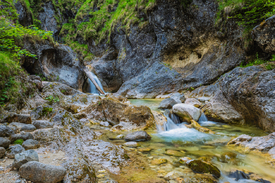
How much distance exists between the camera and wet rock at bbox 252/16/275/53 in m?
6.17

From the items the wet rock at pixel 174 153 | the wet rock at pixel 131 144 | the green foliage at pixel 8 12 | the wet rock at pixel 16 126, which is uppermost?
the green foliage at pixel 8 12

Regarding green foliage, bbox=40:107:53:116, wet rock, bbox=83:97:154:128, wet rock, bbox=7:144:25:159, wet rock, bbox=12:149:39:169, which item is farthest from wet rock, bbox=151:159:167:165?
green foliage, bbox=40:107:53:116

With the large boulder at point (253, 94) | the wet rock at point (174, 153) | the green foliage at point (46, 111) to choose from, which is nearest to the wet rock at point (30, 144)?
the green foliage at point (46, 111)

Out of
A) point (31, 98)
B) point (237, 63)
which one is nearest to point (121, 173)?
point (31, 98)

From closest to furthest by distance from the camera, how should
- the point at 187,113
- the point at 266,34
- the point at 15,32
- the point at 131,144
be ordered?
the point at 15,32 → the point at 131,144 → the point at 266,34 → the point at 187,113

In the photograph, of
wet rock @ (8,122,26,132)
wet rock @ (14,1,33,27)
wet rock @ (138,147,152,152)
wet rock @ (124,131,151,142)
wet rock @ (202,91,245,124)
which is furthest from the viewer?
wet rock @ (14,1,33,27)

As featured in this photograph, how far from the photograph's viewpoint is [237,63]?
10539mm

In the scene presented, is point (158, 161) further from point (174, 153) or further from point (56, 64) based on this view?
point (56, 64)

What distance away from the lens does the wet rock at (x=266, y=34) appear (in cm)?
617

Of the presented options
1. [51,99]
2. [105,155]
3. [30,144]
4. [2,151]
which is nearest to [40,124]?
[30,144]

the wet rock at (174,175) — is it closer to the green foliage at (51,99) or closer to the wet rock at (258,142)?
the wet rock at (258,142)

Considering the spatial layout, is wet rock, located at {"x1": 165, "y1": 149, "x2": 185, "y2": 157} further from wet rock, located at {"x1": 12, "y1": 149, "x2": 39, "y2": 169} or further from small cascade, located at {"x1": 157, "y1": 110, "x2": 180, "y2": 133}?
wet rock, located at {"x1": 12, "y1": 149, "x2": 39, "y2": 169}

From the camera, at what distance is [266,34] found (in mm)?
6492

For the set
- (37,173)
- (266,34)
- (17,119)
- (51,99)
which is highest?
(266,34)
